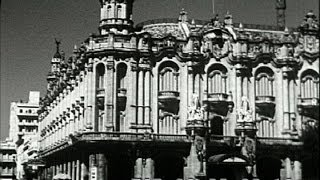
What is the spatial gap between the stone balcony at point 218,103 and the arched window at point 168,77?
353cm

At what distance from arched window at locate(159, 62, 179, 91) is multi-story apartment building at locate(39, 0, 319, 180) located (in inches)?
4.1

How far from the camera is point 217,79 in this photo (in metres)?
68.2

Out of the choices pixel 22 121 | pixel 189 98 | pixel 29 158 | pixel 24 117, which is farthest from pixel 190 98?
pixel 22 121

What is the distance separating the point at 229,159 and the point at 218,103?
23.4 ft

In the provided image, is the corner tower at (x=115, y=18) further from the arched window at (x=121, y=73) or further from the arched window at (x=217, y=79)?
the arched window at (x=217, y=79)

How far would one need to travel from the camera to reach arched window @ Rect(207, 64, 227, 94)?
67.9 meters

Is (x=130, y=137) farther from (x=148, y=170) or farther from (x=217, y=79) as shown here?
(x=217, y=79)

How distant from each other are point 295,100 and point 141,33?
17857 millimetres

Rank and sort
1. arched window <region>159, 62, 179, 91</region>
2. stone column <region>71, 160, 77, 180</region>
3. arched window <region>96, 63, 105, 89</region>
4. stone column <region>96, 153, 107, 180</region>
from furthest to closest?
stone column <region>71, 160, 77, 180</region> → arched window <region>159, 62, 179, 91</region> → arched window <region>96, 63, 105, 89</region> → stone column <region>96, 153, 107, 180</region>

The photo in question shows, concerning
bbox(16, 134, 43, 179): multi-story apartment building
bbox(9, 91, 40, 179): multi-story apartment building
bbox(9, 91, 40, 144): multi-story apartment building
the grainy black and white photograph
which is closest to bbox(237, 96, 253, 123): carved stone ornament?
the grainy black and white photograph

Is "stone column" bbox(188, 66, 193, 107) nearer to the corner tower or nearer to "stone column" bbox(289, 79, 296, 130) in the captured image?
the corner tower

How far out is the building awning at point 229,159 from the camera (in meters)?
62.4

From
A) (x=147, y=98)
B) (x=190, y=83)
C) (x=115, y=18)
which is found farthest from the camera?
(x=115, y=18)

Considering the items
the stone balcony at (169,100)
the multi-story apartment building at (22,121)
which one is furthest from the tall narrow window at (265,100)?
the multi-story apartment building at (22,121)
